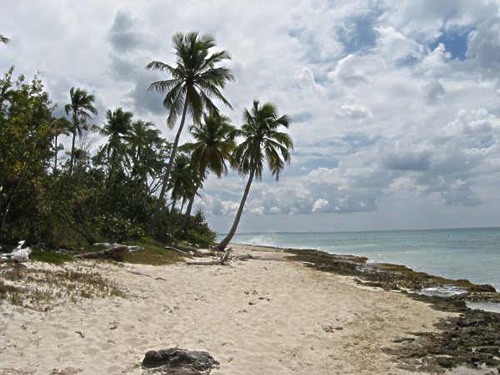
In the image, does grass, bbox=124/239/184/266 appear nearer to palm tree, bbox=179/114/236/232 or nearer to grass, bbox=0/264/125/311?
grass, bbox=0/264/125/311

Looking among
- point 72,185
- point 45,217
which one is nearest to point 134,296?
point 45,217

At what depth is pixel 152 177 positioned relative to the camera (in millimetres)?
28625

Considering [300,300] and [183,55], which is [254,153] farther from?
[300,300]

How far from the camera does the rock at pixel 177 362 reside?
236 inches

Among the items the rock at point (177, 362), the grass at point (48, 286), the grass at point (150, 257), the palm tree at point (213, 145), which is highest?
the palm tree at point (213, 145)

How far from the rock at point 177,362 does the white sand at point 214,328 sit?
0.64ft

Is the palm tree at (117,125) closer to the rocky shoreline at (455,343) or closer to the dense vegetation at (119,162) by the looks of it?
the dense vegetation at (119,162)

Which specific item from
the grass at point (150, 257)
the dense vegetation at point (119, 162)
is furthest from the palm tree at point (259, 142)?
the grass at point (150, 257)

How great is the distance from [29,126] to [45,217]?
3.18m

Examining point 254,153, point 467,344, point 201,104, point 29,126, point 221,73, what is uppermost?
point 221,73

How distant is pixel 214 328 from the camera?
845 centimetres

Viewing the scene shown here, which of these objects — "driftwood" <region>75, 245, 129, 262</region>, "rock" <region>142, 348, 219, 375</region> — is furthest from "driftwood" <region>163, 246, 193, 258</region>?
"rock" <region>142, 348, 219, 375</region>

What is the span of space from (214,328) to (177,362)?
232cm

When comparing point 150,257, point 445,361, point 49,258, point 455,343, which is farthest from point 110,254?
point 445,361
